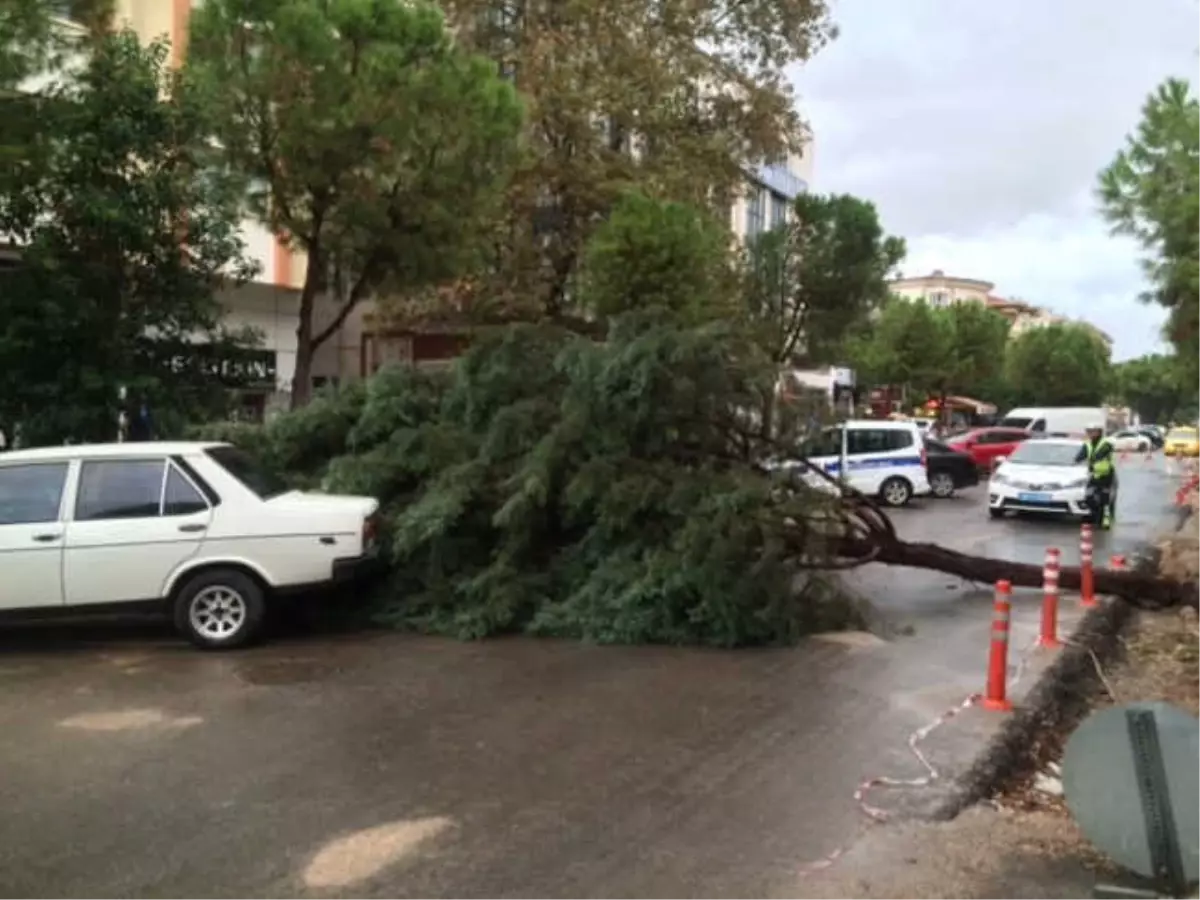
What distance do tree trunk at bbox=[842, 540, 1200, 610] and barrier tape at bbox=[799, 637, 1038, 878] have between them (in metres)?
3.43

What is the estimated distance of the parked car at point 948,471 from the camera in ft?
94.3

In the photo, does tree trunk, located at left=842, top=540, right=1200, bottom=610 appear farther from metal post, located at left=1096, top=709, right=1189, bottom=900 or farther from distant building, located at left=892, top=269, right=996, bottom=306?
distant building, located at left=892, top=269, right=996, bottom=306

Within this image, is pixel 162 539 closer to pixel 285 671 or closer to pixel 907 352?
pixel 285 671

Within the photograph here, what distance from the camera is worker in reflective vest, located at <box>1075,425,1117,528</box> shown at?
20.0m

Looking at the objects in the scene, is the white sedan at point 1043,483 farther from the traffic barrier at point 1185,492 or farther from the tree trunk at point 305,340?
the tree trunk at point 305,340

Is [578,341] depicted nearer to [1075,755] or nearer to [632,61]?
[1075,755]

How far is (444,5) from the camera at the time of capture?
69.3 ft

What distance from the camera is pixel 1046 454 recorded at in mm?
23594

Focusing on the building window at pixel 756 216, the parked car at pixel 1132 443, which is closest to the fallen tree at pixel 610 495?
the building window at pixel 756 216

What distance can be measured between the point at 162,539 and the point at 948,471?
22.6 meters

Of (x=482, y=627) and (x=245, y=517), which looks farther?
(x=482, y=627)

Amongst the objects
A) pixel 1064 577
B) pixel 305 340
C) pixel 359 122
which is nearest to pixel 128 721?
pixel 359 122

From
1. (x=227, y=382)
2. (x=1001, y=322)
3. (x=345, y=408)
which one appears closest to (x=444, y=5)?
(x=227, y=382)

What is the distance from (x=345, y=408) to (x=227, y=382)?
2943 millimetres
